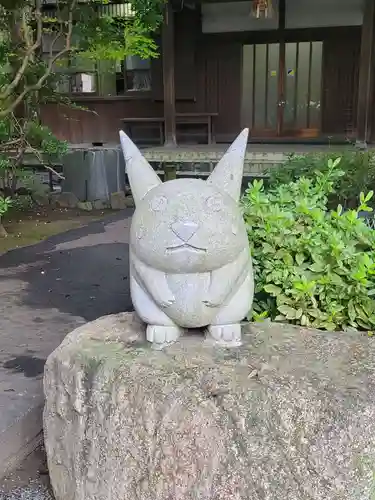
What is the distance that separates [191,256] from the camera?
2.18 m

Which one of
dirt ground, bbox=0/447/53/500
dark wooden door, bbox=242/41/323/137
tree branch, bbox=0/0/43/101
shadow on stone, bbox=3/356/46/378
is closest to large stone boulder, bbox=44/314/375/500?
dirt ground, bbox=0/447/53/500

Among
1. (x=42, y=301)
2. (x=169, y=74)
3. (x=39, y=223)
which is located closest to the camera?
(x=42, y=301)

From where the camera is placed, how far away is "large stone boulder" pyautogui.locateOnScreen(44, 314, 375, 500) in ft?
6.28

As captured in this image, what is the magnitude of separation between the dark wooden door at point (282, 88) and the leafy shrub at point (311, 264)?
8886 mm

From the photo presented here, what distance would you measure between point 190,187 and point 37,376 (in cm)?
167

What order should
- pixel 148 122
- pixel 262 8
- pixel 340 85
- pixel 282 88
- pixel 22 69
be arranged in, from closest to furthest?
pixel 22 69 → pixel 262 8 → pixel 340 85 → pixel 282 88 → pixel 148 122

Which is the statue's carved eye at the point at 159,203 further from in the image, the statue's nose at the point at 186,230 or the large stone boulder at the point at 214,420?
the large stone boulder at the point at 214,420

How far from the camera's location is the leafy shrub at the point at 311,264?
2797 millimetres

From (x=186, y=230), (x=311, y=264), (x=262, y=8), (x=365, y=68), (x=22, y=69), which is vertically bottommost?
(x=311, y=264)

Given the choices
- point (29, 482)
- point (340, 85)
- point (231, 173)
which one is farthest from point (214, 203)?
point (340, 85)

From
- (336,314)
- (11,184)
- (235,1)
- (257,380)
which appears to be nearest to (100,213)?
(11,184)

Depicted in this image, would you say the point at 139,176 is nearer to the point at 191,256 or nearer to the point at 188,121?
the point at 191,256

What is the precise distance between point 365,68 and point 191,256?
8303 millimetres

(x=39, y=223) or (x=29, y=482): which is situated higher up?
(x=39, y=223)
